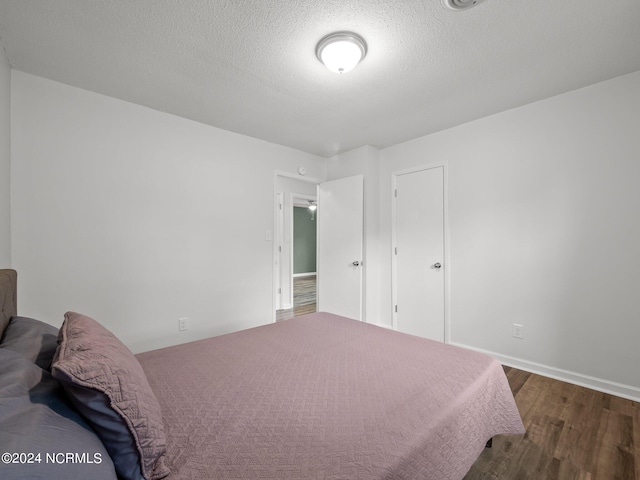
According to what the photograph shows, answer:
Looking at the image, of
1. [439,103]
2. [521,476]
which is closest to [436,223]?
[439,103]

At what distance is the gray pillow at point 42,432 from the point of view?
52cm

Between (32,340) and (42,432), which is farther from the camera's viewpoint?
(32,340)

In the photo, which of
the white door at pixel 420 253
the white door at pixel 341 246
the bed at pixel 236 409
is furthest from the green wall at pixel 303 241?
the bed at pixel 236 409

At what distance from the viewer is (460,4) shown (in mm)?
1454

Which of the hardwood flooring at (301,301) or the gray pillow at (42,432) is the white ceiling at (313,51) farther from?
the hardwood flooring at (301,301)

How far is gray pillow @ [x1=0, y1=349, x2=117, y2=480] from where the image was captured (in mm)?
519

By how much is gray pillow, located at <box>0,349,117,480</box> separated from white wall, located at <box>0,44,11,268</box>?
64.8 inches

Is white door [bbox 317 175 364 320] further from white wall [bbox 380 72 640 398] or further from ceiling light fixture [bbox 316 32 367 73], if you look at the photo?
ceiling light fixture [bbox 316 32 367 73]

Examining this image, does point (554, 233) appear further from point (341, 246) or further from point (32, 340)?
point (32, 340)

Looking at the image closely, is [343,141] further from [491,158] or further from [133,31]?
[133,31]

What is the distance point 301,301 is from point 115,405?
484cm

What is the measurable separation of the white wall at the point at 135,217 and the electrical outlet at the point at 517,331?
8.46ft

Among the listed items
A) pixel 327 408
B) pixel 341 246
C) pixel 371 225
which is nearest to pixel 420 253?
pixel 371 225

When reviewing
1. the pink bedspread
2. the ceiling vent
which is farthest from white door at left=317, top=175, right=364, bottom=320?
the ceiling vent
